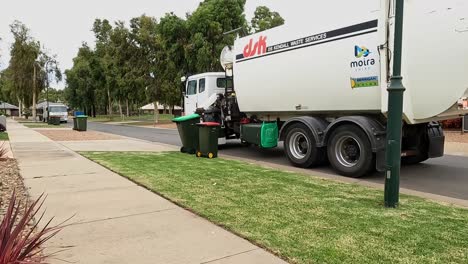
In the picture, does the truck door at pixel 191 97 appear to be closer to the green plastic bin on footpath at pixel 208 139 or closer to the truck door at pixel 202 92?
the truck door at pixel 202 92

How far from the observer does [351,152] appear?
28.6ft

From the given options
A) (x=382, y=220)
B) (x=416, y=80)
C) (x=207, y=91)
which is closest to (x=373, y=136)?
(x=416, y=80)

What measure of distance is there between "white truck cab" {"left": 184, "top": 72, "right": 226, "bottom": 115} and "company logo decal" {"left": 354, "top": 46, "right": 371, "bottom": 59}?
634cm

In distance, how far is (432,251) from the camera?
3.80 m

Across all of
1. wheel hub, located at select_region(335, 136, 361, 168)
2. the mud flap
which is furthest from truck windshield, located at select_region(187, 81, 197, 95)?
the mud flap

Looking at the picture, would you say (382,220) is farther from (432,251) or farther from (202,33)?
(202,33)

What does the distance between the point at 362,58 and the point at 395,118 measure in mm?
3125

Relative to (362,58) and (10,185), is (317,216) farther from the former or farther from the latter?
(10,185)

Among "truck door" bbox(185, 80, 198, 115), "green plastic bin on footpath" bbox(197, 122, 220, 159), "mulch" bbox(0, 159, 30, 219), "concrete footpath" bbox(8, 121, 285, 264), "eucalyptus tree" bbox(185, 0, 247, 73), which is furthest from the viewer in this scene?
"eucalyptus tree" bbox(185, 0, 247, 73)

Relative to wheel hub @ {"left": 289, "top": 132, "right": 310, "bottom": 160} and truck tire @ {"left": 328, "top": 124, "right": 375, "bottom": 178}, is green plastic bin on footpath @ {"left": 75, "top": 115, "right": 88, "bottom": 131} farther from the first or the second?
truck tire @ {"left": 328, "top": 124, "right": 375, "bottom": 178}

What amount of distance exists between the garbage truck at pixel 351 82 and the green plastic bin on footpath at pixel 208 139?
1.18 meters

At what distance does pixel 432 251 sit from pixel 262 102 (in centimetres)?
754

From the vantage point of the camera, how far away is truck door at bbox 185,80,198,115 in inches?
565

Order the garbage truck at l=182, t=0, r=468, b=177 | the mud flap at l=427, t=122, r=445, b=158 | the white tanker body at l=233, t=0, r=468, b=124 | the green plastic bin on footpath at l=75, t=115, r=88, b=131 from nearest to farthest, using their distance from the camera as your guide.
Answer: the white tanker body at l=233, t=0, r=468, b=124
the garbage truck at l=182, t=0, r=468, b=177
the mud flap at l=427, t=122, r=445, b=158
the green plastic bin on footpath at l=75, t=115, r=88, b=131
